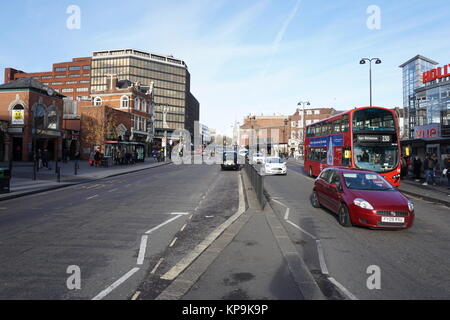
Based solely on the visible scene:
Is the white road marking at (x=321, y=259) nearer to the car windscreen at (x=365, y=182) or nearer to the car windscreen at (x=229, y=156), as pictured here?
the car windscreen at (x=365, y=182)

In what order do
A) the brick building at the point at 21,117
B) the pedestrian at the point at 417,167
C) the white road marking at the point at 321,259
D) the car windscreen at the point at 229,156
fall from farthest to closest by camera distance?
the brick building at the point at 21,117
the car windscreen at the point at 229,156
the pedestrian at the point at 417,167
the white road marking at the point at 321,259

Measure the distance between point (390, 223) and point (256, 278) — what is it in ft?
13.4

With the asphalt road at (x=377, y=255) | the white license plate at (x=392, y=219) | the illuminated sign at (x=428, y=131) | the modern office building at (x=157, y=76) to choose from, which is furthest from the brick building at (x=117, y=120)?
the illuminated sign at (x=428, y=131)

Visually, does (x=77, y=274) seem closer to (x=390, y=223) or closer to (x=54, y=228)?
(x=54, y=228)

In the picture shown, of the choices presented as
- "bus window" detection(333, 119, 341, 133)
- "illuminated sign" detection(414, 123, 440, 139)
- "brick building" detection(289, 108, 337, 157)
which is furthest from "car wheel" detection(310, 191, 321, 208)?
"brick building" detection(289, 108, 337, 157)

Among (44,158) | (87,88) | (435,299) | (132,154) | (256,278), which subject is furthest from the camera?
(87,88)

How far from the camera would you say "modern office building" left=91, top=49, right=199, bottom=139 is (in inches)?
3280

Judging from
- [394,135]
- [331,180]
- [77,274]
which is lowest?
[77,274]

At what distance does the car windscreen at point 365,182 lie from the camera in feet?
25.2

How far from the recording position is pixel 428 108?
123 feet

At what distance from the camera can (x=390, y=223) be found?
6609mm

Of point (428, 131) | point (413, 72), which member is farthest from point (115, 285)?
point (413, 72)

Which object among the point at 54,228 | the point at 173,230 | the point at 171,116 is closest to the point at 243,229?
the point at 173,230

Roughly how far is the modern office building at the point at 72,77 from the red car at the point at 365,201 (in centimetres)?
9359
